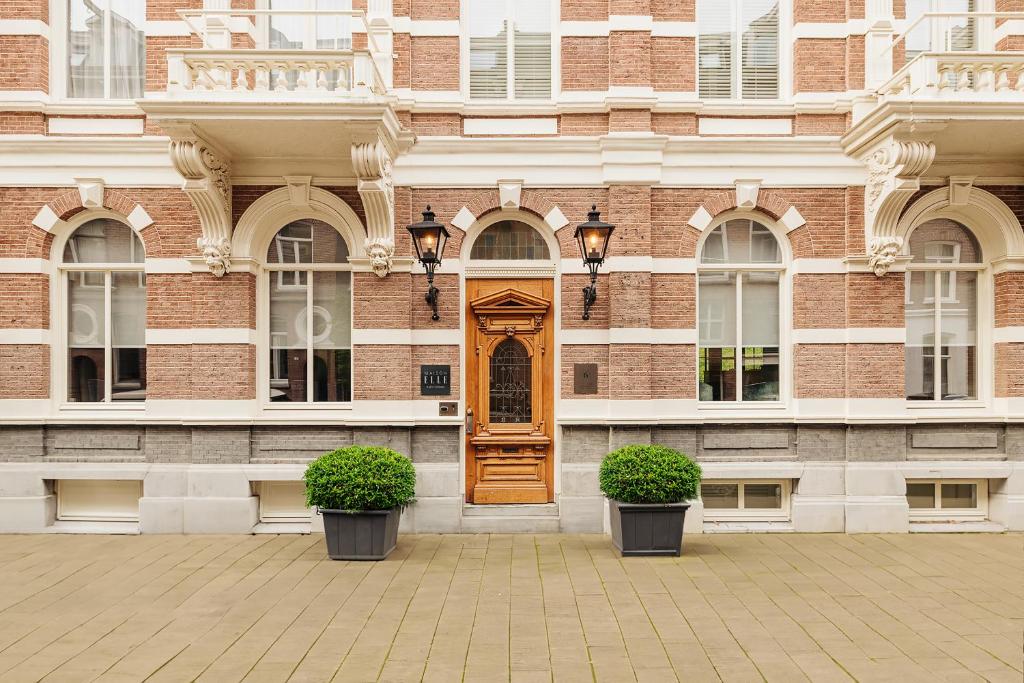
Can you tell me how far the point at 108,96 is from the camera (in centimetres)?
909

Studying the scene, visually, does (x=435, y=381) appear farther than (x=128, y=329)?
No

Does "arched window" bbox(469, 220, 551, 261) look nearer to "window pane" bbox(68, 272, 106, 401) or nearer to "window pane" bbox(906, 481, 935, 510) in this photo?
"window pane" bbox(68, 272, 106, 401)

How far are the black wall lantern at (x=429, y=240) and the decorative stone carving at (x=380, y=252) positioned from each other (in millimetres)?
352

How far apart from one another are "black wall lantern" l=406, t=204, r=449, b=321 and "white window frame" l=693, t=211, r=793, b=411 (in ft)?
11.3

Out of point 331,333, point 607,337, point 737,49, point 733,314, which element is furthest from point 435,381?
point 737,49

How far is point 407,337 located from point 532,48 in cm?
432

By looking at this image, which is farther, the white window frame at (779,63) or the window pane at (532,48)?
the window pane at (532,48)

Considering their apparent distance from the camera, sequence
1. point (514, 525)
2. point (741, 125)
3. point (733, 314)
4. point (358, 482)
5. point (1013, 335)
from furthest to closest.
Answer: point (733, 314) → point (741, 125) → point (1013, 335) → point (514, 525) → point (358, 482)

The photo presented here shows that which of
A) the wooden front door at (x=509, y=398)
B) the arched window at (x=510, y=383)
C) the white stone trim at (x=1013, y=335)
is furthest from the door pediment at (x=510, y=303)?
the white stone trim at (x=1013, y=335)

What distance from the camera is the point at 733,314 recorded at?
9133 millimetres

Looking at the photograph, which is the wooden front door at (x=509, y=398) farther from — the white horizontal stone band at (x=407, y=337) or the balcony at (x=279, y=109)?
the balcony at (x=279, y=109)

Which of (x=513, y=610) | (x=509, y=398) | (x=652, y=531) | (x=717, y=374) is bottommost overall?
(x=513, y=610)

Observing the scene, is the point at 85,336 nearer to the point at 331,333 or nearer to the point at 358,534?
the point at 331,333

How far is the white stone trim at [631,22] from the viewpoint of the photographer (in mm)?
8719
